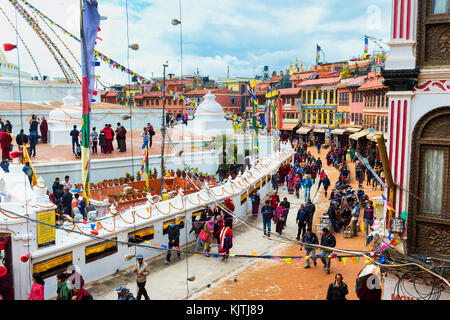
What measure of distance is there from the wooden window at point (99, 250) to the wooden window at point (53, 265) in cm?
58

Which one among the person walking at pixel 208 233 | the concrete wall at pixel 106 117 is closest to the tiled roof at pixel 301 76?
the concrete wall at pixel 106 117

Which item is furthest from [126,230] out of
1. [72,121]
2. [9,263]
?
[72,121]

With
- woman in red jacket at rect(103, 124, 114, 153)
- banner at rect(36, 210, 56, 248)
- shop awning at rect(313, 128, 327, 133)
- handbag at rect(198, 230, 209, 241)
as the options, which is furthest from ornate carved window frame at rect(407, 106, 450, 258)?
shop awning at rect(313, 128, 327, 133)

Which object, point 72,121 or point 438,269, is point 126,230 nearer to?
point 438,269

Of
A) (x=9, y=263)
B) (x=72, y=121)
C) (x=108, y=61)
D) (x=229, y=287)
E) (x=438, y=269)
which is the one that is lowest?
(x=229, y=287)

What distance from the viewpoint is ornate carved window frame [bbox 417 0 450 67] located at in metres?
7.29

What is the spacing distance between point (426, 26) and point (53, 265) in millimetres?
9889

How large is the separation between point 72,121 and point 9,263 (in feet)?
51.8

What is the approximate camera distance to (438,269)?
732 centimetres

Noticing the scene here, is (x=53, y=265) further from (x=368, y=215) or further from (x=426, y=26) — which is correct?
(x=368, y=215)

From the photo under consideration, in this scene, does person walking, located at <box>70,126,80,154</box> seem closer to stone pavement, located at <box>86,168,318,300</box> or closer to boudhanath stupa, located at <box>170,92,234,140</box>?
stone pavement, located at <box>86,168,318,300</box>

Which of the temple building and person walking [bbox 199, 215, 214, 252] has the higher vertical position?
the temple building

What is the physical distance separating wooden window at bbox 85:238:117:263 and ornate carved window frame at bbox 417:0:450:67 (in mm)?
8561
